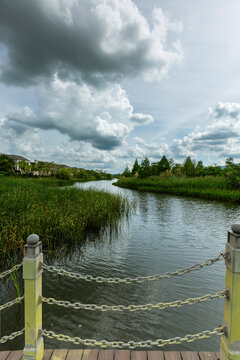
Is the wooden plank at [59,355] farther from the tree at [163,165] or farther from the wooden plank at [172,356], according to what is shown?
the tree at [163,165]

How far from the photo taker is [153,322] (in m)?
3.94

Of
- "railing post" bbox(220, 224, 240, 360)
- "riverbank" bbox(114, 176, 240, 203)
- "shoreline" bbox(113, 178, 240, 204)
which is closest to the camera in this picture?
"railing post" bbox(220, 224, 240, 360)

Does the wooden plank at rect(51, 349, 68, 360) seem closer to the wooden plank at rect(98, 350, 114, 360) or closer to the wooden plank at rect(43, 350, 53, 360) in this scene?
the wooden plank at rect(43, 350, 53, 360)

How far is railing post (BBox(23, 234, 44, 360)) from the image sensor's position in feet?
6.85

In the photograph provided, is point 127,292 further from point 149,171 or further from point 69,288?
point 149,171

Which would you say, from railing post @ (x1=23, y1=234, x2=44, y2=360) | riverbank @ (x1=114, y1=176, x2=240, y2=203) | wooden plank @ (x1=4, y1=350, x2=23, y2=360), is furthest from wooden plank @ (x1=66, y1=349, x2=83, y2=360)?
riverbank @ (x1=114, y1=176, x2=240, y2=203)

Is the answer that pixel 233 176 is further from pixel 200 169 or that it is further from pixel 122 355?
pixel 122 355

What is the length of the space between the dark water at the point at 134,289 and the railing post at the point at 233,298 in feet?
5.30

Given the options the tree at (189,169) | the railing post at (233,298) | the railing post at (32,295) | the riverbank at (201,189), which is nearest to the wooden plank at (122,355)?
the railing post at (32,295)

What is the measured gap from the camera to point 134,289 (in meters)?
5.09

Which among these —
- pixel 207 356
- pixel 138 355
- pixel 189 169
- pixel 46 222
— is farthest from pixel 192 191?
pixel 138 355

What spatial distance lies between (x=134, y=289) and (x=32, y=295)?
3568 mm

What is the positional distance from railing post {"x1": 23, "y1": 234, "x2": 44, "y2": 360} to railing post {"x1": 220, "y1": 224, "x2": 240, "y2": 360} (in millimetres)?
2012

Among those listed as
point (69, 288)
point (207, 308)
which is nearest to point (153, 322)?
point (207, 308)
